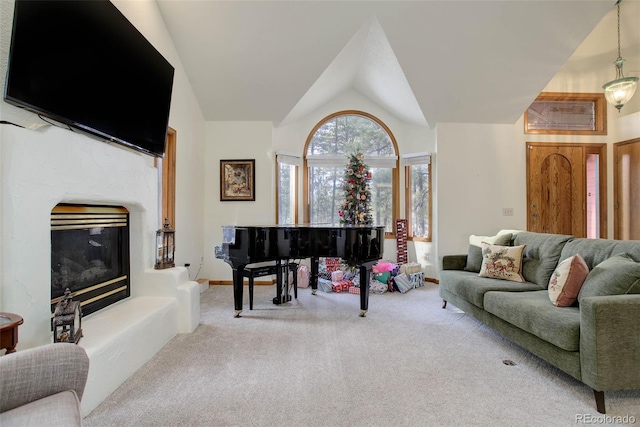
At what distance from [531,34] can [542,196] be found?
244 centimetres

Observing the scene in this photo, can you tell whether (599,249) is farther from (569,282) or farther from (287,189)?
(287,189)

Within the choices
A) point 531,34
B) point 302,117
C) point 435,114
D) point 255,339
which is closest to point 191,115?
point 302,117

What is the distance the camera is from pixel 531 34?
3.55m

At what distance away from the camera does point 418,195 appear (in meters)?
5.25

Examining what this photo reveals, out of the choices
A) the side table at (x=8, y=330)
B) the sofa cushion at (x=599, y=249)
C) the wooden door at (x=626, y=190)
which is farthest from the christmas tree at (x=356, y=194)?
the side table at (x=8, y=330)

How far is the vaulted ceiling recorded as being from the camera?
3.34m

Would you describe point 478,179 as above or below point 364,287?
above

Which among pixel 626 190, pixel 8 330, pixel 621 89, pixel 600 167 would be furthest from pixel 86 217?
Result: pixel 626 190

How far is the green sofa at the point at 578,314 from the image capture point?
162 centimetres

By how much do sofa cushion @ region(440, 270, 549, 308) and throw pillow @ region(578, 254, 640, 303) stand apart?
622 millimetres

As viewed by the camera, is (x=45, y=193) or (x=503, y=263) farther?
(x=503, y=263)

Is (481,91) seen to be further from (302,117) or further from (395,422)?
(395,422)

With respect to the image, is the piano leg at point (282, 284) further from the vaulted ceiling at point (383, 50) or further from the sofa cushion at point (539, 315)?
the vaulted ceiling at point (383, 50)

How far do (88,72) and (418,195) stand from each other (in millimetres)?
4593
